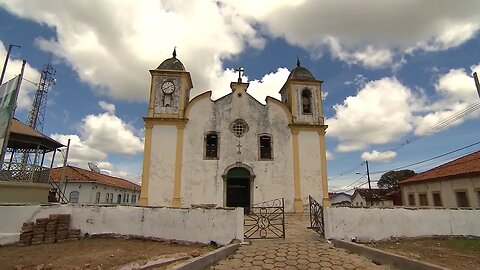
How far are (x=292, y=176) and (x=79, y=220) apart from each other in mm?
10936

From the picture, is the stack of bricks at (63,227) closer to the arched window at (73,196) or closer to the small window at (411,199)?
the arched window at (73,196)

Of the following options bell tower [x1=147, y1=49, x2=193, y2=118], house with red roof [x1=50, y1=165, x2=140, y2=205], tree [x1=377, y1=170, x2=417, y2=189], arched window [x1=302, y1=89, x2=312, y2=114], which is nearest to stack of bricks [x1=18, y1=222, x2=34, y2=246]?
bell tower [x1=147, y1=49, x2=193, y2=118]

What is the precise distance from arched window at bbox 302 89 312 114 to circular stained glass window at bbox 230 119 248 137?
3.94 meters

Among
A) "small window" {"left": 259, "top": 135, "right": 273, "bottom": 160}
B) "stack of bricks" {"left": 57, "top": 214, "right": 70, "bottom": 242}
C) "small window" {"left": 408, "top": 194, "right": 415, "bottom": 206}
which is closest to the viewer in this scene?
"stack of bricks" {"left": 57, "top": 214, "right": 70, "bottom": 242}

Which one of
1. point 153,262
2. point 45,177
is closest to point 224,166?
point 45,177

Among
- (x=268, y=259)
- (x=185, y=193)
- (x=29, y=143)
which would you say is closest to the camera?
(x=268, y=259)

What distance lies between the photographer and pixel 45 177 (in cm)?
1530

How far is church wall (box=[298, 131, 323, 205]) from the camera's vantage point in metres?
16.7

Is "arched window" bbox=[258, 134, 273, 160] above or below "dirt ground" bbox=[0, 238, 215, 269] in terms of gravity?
above

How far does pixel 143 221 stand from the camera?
32.2 ft

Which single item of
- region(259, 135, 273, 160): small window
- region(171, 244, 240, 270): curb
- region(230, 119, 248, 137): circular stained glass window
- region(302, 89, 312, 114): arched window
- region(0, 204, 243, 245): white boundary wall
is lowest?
region(171, 244, 240, 270): curb

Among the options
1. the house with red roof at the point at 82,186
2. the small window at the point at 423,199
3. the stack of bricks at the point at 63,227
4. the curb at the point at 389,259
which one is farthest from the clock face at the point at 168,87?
the small window at the point at 423,199

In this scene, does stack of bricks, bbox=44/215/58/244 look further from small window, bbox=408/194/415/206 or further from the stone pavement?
small window, bbox=408/194/415/206

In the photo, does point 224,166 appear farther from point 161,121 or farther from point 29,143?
point 29,143
